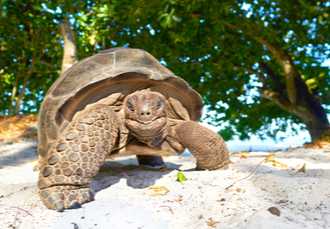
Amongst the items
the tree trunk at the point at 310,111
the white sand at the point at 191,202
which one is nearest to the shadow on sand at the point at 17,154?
the white sand at the point at 191,202

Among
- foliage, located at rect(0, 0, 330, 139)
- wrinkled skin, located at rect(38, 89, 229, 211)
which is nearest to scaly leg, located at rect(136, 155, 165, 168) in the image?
wrinkled skin, located at rect(38, 89, 229, 211)

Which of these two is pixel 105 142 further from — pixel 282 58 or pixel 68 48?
pixel 282 58

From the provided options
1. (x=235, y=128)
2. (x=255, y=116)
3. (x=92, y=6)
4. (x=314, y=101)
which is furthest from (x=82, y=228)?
(x=235, y=128)

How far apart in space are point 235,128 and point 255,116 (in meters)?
0.98

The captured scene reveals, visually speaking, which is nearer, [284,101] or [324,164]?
[324,164]

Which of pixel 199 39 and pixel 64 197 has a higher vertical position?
pixel 199 39

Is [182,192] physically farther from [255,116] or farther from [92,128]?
[255,116]

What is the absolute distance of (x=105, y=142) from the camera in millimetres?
2545

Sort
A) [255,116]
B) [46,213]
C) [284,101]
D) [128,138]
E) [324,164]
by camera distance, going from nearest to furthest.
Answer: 1. [46,213]
2. [128,138]
3. [324,164]
4. [284,101]
5. [255,116]

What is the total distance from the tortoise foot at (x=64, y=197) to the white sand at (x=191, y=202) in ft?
0.13

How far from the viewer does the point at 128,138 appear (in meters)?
2.92

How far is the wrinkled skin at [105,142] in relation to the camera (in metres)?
2.33

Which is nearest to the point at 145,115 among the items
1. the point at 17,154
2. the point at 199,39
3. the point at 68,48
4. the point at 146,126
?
the point at 146,126

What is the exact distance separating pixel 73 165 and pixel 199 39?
6.14m
